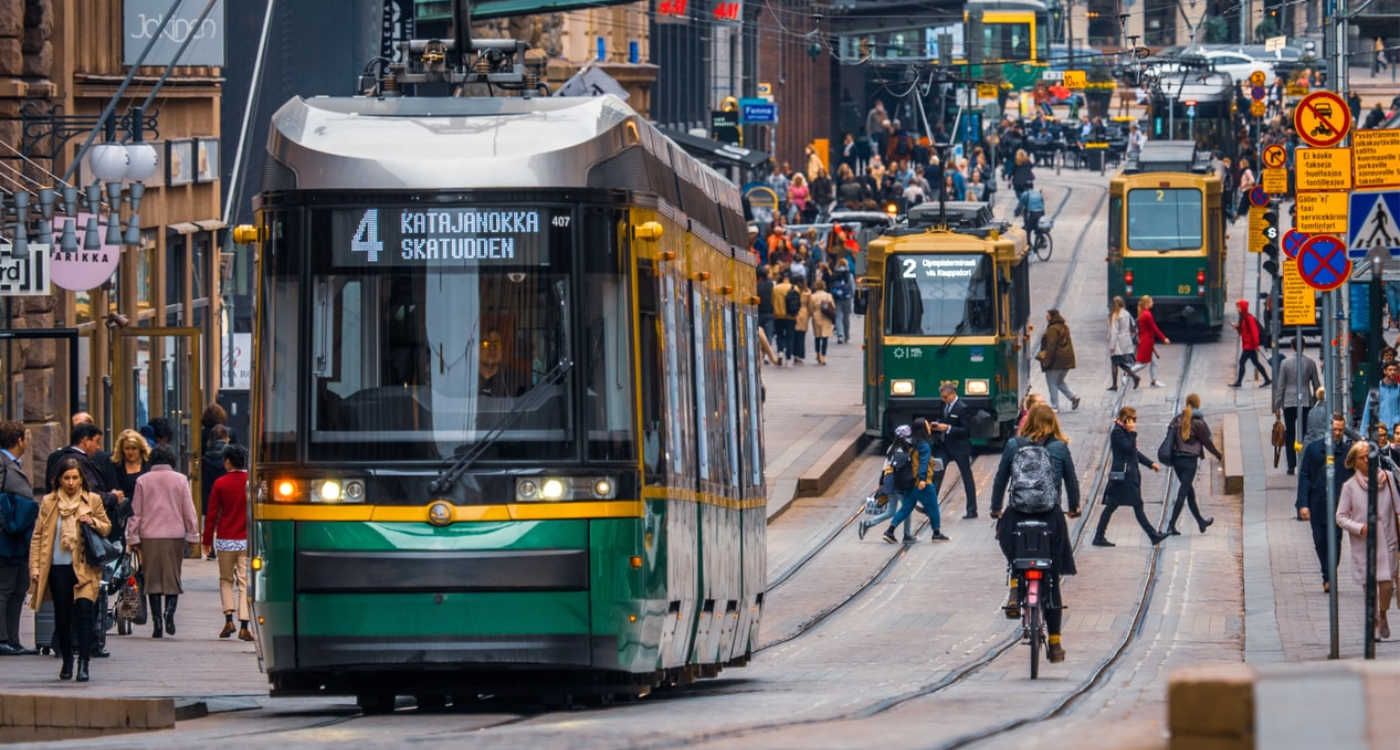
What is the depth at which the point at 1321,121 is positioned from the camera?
22.4 m

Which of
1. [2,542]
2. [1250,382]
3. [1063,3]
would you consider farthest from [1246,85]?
[2,542]

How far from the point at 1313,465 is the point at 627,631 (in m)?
12.2

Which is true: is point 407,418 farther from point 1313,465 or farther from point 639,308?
point 1313,465

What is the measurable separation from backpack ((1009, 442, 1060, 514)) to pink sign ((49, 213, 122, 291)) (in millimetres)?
9164

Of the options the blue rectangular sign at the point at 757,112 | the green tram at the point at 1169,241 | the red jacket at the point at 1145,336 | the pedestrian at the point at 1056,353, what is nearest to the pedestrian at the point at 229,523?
the pedestrian at the point at 1056,353

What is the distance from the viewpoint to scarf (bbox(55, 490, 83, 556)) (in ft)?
57.1

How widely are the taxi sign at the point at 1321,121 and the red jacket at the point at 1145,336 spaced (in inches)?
887

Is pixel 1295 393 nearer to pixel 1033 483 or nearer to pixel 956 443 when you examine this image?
pixel 956 443

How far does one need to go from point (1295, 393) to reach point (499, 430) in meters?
21.5

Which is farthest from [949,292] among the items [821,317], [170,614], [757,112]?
[757,112]

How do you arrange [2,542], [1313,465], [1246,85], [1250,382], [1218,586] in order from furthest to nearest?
[1246,85]
[1250,382]
[1218,586]
[1313,465]
[2,542]

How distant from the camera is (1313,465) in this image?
24547 mm

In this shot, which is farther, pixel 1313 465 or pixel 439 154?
pixel 1313 465

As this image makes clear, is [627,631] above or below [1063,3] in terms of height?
below
